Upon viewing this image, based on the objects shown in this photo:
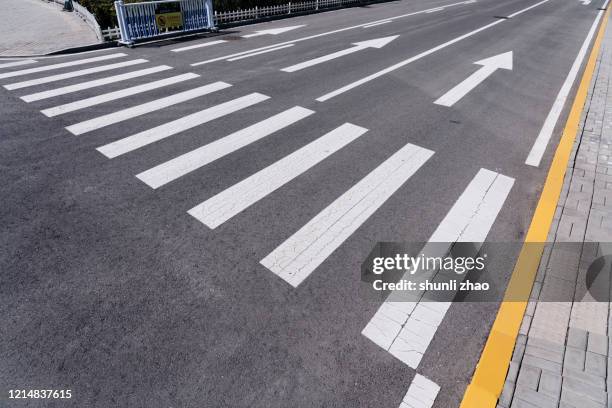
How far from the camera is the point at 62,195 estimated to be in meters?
5.05

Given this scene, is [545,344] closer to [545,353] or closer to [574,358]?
[545,353]

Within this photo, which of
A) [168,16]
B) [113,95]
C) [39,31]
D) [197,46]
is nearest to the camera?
[113,95]

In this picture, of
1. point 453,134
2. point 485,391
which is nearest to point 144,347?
point 485,391

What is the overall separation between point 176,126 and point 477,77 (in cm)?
870

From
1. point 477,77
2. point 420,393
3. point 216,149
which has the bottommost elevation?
point 420,393

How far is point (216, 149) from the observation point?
6301 mm

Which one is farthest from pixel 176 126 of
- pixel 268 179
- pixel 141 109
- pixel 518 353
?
pixel 518 353

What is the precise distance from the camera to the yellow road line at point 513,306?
9.57 ft

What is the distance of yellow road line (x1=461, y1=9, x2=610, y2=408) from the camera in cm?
292

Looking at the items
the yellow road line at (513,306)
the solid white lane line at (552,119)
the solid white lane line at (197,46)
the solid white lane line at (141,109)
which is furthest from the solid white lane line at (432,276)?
the solid white lane line at (197,46)

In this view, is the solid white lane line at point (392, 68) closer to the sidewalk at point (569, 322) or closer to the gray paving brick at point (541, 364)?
the sidewalk at point (569, 322)

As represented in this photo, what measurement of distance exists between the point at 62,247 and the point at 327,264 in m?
3.13

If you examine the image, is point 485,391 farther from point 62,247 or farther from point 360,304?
point 62,247

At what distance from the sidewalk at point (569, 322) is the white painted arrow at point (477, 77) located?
12.6 feet
